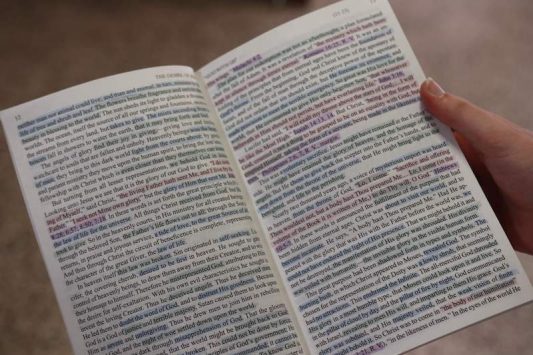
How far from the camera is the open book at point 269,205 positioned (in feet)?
1.74

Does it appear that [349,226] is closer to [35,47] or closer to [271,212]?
[271,212]

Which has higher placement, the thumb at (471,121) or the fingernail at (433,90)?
the fingernail at (433,90)

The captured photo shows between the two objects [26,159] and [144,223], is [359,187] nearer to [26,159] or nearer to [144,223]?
[144,223]

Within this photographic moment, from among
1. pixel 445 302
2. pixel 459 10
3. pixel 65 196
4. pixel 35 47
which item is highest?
pixel 35 47

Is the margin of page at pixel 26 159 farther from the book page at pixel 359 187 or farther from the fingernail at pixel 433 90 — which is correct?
the fingernail at pixel 433 90

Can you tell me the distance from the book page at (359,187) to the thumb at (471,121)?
0.01 meters

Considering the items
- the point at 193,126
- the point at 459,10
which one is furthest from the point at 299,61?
the point at 459,10

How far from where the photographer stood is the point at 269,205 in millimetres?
574

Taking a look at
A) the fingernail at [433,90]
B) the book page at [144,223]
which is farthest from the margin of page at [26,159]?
the fingernail at [433,90]

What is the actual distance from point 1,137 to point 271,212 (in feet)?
1.91

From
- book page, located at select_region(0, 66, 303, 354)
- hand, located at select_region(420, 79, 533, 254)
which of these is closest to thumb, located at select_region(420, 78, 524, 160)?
hand, located at select_region(420, 79, 533, 254)

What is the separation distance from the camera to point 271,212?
572 millimetres

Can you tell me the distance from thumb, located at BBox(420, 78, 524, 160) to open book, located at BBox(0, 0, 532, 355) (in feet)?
0.04

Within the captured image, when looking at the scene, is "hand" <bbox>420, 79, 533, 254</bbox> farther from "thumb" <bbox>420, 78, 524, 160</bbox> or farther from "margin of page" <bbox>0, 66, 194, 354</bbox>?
"margin of page" <bbox>0, 66, 194, 354</bbox>
